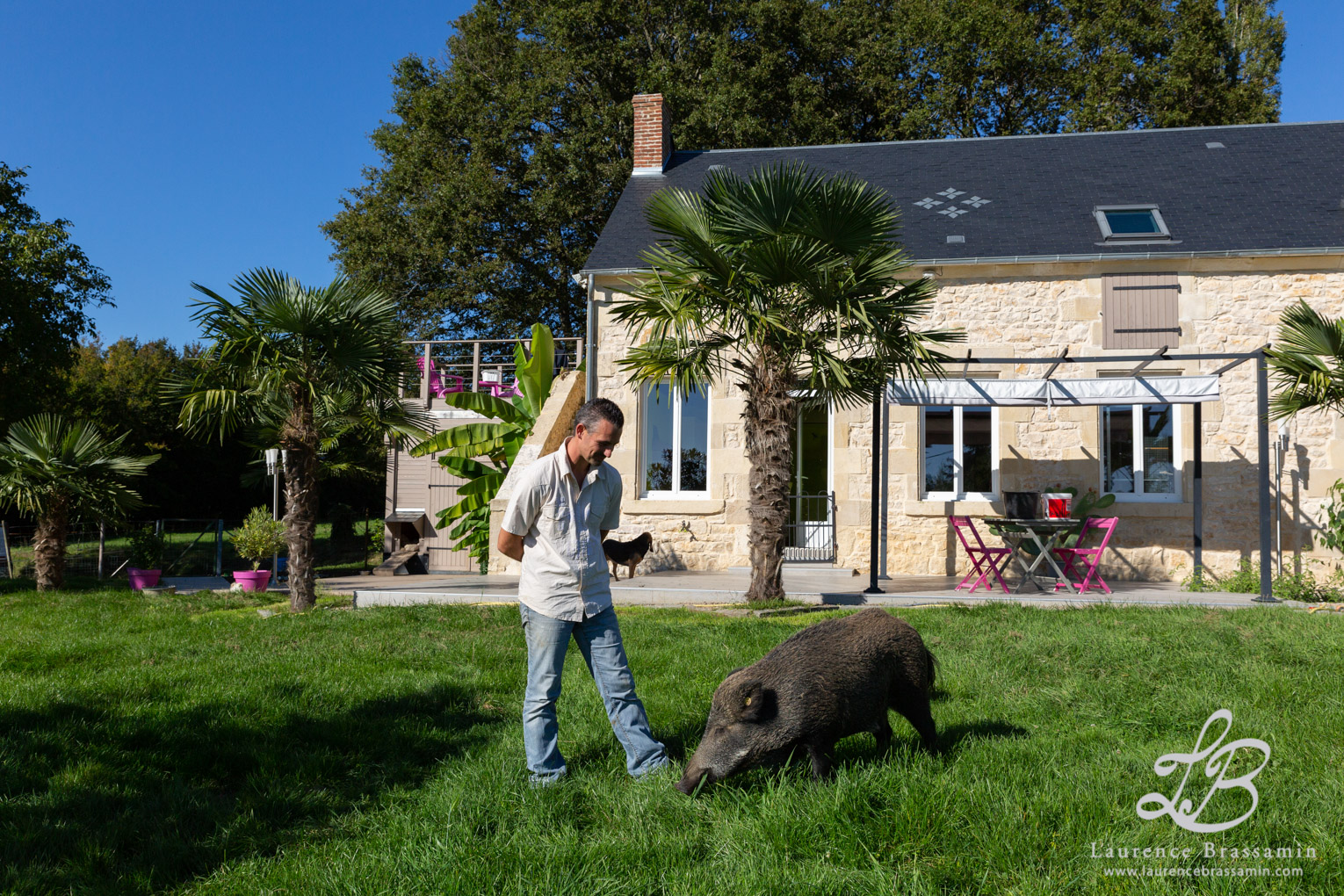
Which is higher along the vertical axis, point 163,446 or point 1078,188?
point 1078,188

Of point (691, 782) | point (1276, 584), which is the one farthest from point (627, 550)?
point (1276, 584)

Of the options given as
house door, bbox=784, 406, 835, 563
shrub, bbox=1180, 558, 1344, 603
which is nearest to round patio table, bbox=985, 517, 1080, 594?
shrub, bbox=1180, 558, 1344, 603

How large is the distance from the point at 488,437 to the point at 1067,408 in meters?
9.40

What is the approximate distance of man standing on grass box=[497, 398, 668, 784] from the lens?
3842 millimetres

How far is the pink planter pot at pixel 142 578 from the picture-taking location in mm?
14438

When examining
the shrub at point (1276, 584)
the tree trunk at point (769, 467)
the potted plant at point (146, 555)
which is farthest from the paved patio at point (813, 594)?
the potted plant at point (146, 555)

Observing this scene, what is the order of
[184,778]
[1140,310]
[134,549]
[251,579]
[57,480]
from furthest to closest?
[134,549] < [251,579] < [1140,310] < [57,480] < [184,778]

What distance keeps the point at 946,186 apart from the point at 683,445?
6.64 m

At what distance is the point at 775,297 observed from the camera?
980cm

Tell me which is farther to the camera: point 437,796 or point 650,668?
point 650,668

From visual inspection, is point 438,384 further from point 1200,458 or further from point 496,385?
point 1200,458

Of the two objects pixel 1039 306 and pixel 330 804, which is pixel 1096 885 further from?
pixel 1039 306

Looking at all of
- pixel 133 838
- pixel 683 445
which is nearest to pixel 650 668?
pixel 133 838

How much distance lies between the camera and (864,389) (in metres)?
10.4
